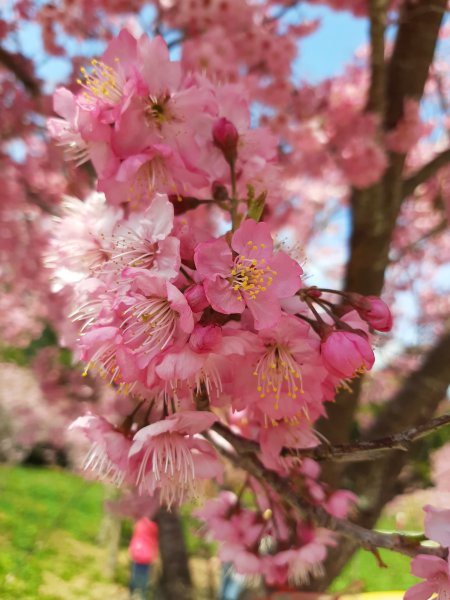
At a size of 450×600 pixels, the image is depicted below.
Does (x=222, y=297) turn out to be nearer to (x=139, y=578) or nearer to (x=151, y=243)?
(x=151, y=243)

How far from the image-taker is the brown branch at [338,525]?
539mm

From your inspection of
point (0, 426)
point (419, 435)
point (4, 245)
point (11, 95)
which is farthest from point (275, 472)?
point (0, 426)

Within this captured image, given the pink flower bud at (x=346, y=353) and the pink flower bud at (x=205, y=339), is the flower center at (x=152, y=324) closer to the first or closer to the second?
the pink flower bud at (x=205, y=339)

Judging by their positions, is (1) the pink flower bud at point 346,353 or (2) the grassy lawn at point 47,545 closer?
(1) the pink flower bud at point 346,353

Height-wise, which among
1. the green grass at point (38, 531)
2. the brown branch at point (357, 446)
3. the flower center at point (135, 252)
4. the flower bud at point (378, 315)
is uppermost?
the flower center at point (135, 252)

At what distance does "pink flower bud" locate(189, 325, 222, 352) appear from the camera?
0.45 meters

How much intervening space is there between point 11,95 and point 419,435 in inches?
105

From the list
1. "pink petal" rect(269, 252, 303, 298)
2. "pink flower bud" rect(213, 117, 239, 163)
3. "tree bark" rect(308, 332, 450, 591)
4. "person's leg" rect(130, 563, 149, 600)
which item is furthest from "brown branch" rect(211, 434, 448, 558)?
"person's leg" rect(130, 563, 149, 600)

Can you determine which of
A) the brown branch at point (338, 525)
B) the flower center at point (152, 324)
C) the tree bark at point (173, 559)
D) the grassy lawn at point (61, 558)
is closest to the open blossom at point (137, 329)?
the flower center at point (152, 324)

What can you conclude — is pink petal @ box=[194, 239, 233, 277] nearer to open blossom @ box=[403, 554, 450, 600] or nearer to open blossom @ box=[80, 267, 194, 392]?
open blossom @ box=[80, 267, 194, 392]

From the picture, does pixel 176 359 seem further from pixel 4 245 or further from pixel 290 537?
pixel 4 245

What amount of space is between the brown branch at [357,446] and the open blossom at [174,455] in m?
0.07

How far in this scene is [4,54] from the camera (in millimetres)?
1910

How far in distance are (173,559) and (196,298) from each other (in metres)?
2.26
